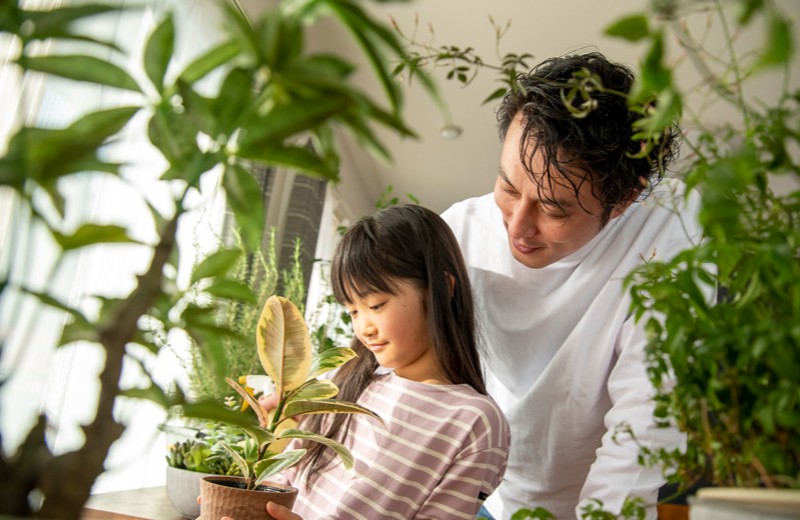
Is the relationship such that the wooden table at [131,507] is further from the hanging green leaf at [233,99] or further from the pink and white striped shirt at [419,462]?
the hanging green leaf at [233,99]

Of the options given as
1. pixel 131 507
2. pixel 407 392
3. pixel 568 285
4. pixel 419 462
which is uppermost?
pixel 568 285

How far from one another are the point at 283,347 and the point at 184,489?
451 millimetres

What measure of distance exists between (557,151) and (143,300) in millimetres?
1257

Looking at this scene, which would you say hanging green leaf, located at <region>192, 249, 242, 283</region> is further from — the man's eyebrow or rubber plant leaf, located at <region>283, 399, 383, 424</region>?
the man's eyebrow

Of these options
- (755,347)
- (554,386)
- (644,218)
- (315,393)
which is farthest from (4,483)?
(644,218)

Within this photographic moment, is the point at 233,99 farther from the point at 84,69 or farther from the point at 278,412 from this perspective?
the point at 278,412

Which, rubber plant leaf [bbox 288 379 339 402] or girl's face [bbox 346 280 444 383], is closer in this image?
rubber plant leaf [bbox 288 379 339 402]

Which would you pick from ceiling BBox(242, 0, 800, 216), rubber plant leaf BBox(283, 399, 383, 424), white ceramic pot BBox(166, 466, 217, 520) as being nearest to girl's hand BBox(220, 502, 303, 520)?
rubber plant leaf BBox(283, 399, 383, 424)

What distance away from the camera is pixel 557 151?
1.54 m

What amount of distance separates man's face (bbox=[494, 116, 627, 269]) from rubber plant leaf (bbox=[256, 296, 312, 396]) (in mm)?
690

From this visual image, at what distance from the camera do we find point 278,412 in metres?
1.02

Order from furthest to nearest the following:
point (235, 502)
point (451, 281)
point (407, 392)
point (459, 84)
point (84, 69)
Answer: point (459, 84) → point (451, 281) → point (407, 392) → point (235, 502) → point (84, 69)

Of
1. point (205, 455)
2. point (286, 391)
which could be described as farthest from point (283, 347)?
point (205, 455)

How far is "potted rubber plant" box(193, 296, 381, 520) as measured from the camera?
0.94m
